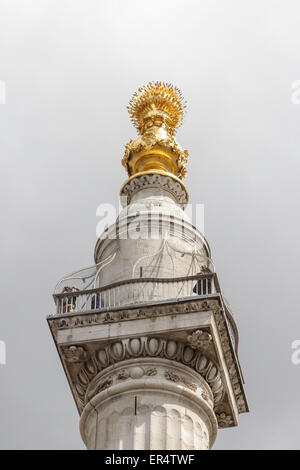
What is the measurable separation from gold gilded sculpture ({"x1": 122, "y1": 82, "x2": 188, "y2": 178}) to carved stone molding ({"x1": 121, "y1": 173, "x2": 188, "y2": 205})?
34 centimetres

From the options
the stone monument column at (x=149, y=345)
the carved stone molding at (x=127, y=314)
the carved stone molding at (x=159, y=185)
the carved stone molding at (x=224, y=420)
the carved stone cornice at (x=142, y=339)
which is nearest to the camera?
the stone monument column at (x=149, y=345)

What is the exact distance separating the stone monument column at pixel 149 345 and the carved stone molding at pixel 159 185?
8.74ft

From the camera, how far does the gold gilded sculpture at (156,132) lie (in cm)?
3347

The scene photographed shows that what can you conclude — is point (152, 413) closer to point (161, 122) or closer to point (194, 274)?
point (194, 274)

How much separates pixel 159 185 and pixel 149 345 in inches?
320

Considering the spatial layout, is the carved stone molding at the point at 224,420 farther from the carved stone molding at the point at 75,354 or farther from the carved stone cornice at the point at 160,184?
the carved stone cornice at the point at 160,184

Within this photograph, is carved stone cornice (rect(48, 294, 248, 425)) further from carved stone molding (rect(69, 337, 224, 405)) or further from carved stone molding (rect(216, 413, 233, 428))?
carved stone molding (rect(216, 413, 233, 428))

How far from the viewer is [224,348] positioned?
2650 cm

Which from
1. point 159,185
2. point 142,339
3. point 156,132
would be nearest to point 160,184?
point 159,185

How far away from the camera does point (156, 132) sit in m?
34.2

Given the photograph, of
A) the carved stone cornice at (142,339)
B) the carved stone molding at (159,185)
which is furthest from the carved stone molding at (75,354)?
the carved stone molding at (159,185)

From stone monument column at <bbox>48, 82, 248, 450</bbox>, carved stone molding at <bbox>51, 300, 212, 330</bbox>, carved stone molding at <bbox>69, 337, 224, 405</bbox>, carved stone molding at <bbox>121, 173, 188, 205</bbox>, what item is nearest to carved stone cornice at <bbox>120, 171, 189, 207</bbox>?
carved stone molding at <bbox>121, 173, 188, 205</bbox>

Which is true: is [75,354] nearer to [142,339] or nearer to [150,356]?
[142,339]
